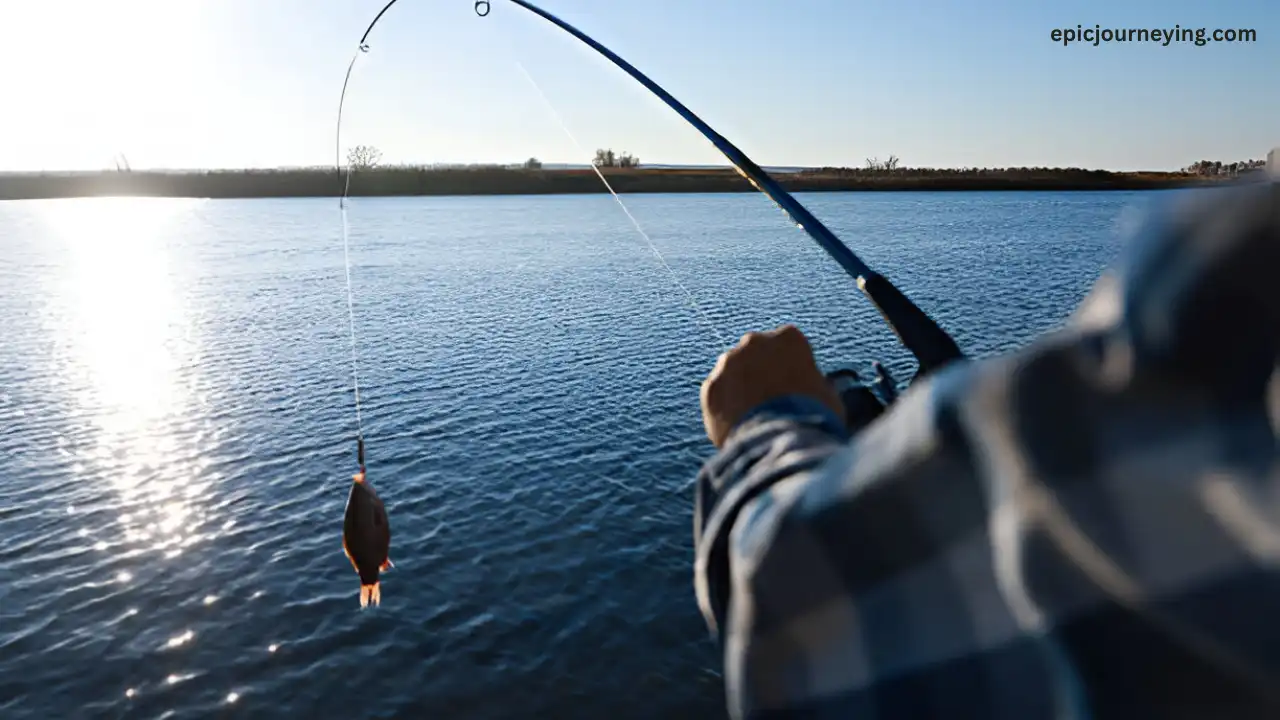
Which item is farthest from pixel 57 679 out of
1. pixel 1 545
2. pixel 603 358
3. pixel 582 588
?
pixel 603 358

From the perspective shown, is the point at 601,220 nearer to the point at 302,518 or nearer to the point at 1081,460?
the point at 302,518

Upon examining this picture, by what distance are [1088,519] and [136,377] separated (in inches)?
1007

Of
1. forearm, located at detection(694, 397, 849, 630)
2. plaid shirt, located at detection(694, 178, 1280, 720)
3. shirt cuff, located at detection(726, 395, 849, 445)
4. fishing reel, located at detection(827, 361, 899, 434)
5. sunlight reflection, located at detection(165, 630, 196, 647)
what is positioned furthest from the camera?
sunlight reflection, located at detection(165, 630, 196, 647)

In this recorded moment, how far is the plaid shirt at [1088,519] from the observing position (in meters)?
0.63

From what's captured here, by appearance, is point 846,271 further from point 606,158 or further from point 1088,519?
point 606,158

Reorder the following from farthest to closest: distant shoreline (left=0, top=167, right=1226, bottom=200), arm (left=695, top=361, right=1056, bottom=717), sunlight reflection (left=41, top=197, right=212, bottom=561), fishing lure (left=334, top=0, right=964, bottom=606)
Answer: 1. distant shoreline (left=0, top=167, right=1226, bottom=200)
2. sunlight reflection (left=41, top=197, right=212, bottom=561)
3. fishing lure (left=334, top=0, right=964, bottom=606)
4. arm (left=695, top=361, right=1056, bottom=717)

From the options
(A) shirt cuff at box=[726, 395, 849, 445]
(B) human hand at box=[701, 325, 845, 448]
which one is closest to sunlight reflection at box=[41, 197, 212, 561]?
(B) human hand at box=[701, 325, 845, 448]

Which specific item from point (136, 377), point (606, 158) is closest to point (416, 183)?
point (606, 158)

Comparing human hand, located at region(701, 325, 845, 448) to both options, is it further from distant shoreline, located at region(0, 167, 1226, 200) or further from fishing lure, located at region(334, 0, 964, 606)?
distant shoreline, located at region(0, 167, 1226, 200)

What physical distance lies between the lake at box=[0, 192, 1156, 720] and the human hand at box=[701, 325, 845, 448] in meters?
0.87

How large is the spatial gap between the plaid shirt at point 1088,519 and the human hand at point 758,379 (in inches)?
28.6

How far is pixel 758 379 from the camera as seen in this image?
1.64m

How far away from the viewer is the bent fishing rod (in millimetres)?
2807

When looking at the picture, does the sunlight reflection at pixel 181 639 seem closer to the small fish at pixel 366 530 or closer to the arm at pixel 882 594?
the small fish at pixel 366 530
